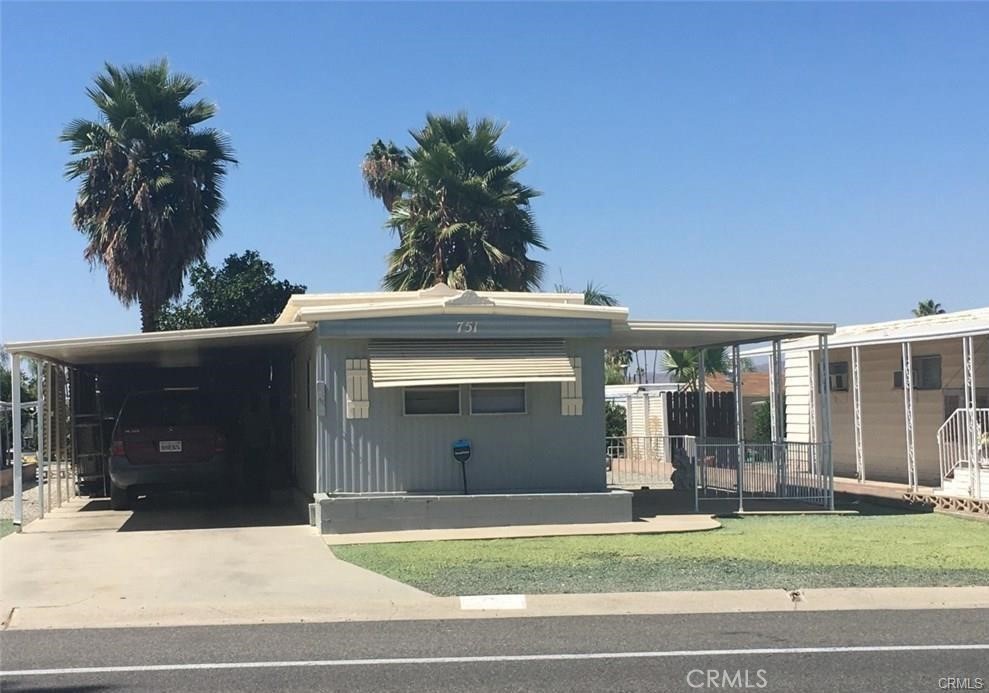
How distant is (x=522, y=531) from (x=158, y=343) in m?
5.41

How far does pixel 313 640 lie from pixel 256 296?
2418cm

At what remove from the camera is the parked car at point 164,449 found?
14234 millimetres

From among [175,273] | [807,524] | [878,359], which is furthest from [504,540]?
[175,273]

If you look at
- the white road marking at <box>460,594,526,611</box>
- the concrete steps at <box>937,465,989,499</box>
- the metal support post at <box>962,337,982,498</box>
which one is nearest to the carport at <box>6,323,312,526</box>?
the white road marking at <box>460,594,526,611</box>

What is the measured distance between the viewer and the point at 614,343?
56.9ft

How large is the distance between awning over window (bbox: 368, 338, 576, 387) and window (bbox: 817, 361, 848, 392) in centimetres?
997

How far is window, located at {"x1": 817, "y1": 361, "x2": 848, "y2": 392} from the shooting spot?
21.5 metres

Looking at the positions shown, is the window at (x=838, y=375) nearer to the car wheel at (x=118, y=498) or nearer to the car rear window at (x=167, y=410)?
the car rear window at (x=167, y=410)

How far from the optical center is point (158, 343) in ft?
45.0

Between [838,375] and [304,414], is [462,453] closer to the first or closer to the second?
[304,414]

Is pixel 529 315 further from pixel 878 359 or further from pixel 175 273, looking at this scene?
pixel 175 273

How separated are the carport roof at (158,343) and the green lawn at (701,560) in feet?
12.0

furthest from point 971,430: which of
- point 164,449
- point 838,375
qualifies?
point 164,449

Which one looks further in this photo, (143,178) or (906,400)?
(143,178)
